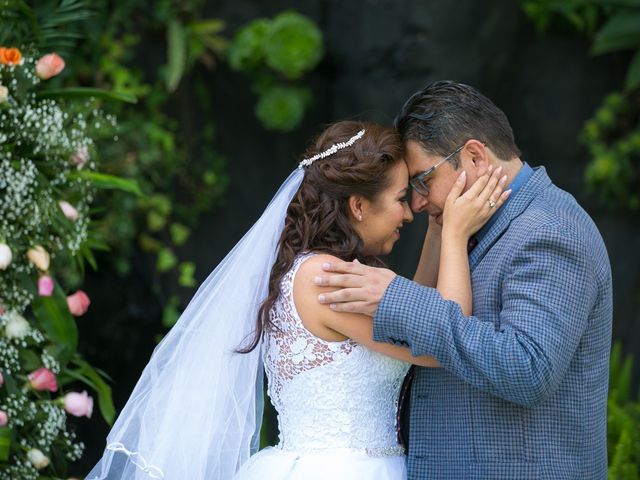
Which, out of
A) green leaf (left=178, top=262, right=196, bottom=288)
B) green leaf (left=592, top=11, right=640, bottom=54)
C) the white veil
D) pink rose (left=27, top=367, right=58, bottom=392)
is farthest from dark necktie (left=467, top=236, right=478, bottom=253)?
green leaf (left=592, top=11, right=640, bottom=54)

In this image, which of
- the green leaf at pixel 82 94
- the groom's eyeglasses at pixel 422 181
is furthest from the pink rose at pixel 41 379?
the groom's eyeglasses at pixel 422 181

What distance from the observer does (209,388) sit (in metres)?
3.08

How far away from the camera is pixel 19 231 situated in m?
3.49

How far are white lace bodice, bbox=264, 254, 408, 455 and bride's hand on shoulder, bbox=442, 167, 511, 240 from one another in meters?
0.48

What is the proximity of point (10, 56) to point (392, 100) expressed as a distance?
2.94 m

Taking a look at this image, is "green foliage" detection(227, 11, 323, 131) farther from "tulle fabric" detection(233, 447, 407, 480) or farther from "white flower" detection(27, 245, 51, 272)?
"tulle fabric" detection(233, 447, 407, 480)

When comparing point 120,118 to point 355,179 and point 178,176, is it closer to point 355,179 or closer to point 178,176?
point 178,176

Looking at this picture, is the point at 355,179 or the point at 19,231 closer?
the point at 355,179

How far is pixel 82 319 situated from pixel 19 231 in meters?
2.01

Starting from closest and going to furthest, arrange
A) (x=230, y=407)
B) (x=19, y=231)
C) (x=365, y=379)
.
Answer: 1. (x=365, y=379)
2. (x=230, y=407)
3. (x=19, y=231)

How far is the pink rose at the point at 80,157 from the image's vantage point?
366 cm

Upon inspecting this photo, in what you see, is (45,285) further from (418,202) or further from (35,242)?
(418,202)

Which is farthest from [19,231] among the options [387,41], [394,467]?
[387,41]

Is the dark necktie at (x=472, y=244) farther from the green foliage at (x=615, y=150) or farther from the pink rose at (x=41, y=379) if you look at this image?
the green foliage at (x=615, y=150)
